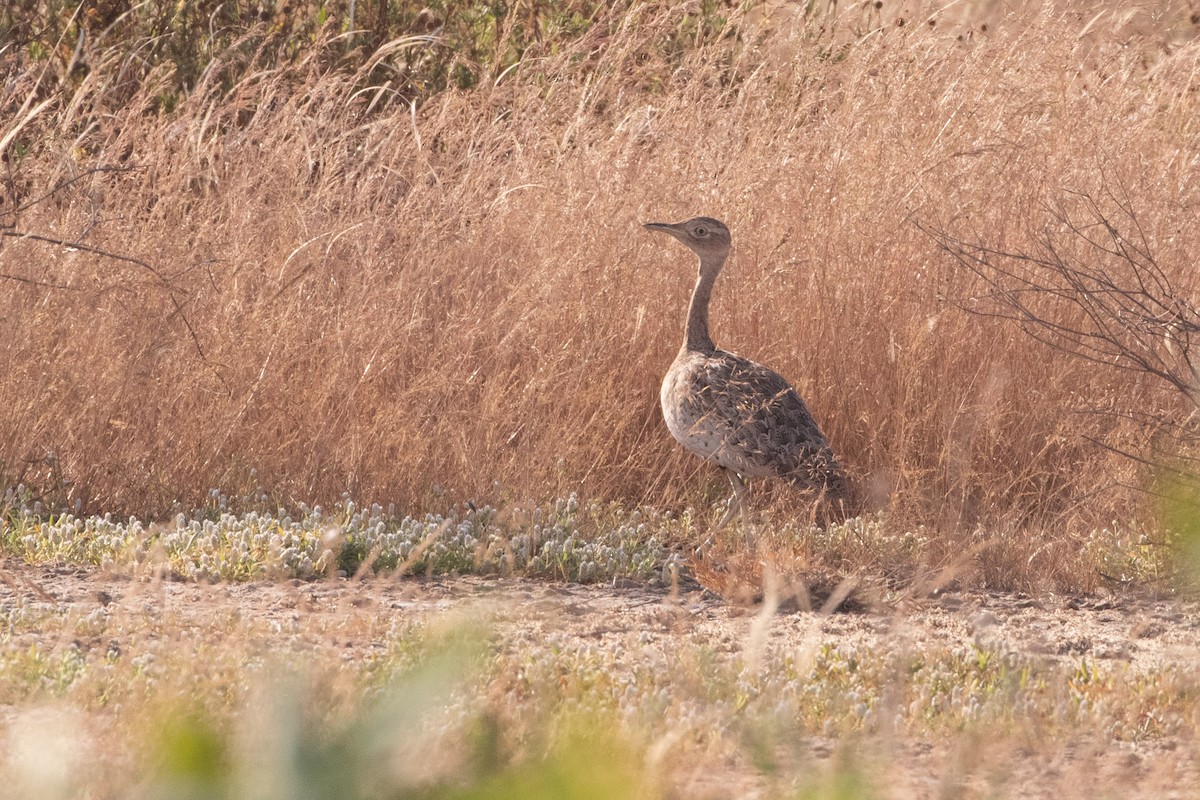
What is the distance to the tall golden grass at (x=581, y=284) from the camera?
5.34 m

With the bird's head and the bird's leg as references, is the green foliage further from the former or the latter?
the bird's leg

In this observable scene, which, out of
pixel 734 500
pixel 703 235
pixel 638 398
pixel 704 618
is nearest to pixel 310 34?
pixel 703 235

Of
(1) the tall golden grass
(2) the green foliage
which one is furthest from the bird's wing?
(2) the green foliage

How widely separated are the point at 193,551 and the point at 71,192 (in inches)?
87.6

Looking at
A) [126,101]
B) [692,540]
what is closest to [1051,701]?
[692,540]

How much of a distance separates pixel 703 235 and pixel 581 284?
1.70ft

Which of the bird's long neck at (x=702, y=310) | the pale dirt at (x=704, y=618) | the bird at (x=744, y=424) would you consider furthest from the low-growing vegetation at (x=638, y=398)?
the bird's long neck at (x=702, y=310)

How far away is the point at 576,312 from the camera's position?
5.97 m

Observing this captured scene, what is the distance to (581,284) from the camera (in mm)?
6016

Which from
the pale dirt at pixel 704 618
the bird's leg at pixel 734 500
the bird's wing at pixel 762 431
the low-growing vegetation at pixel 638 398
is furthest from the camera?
the bird's leg at pixel 734 500

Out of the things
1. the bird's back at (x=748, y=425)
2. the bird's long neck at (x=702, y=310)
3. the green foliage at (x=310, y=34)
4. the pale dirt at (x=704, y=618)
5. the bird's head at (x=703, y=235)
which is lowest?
the pale dirt at (x=704, y=618)

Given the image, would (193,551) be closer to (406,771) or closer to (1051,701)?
(1051,701)

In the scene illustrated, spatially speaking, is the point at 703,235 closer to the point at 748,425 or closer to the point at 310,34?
the point at 748,425

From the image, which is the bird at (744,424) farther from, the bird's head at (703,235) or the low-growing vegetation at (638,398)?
the bird's head at (703,235)
